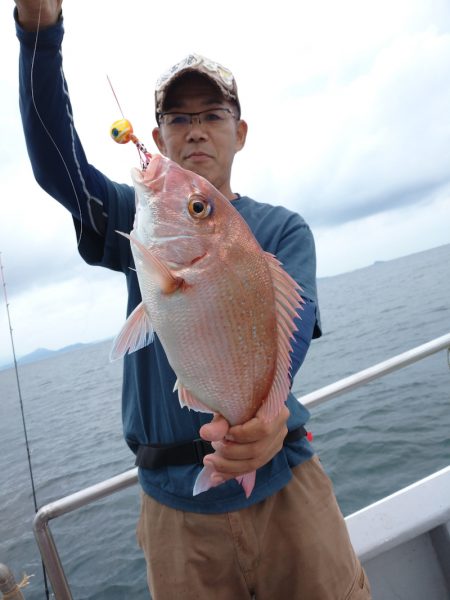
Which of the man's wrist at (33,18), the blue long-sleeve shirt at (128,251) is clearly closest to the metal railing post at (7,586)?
the blue long-sleeve shirt at (128,251)

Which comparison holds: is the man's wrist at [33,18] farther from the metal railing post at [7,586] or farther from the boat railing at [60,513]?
the metal railing post at [7,586]

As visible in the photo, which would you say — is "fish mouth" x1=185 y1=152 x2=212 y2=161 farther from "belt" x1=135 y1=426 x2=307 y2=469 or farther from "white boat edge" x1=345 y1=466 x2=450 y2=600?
"white boat edge" x1=345 y1=466 x2=450 y2=600

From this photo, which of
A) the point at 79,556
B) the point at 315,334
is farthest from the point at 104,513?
the point at 315,334

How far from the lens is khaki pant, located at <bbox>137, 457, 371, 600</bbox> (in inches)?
68.7

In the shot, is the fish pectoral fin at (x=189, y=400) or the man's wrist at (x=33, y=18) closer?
the fish pectoral fin at (x=189, y=400)

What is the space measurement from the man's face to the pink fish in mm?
755

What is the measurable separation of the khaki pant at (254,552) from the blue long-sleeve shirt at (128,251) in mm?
82

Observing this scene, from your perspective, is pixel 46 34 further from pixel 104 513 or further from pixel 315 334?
pixel 104 513

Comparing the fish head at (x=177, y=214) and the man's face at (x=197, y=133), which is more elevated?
the man's face at (x=197, y=133)

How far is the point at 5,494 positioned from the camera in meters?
11.6

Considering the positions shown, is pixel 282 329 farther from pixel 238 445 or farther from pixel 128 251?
pixel 128 251

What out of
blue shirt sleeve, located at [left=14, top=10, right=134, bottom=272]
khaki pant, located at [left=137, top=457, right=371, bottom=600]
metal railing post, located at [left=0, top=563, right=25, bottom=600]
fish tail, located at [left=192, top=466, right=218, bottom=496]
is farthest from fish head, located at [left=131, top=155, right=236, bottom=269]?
metal railing post, located at [left=0, top=563, right=25, bottom=600]

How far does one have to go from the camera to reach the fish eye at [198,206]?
1.38 metres

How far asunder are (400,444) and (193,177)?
7.25 metres
